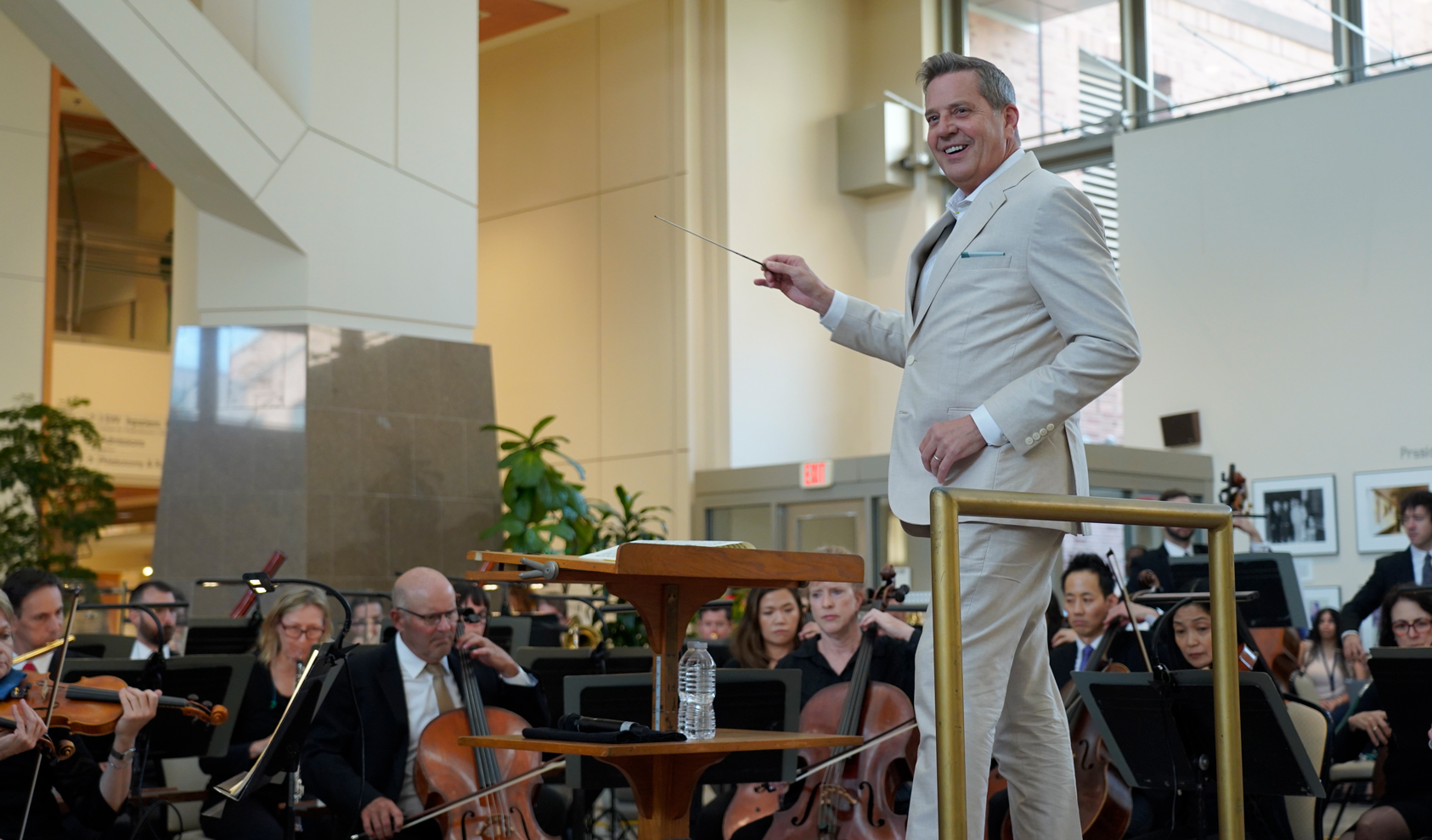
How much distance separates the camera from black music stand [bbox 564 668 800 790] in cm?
393

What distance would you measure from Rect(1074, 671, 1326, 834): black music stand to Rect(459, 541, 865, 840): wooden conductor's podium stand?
4.25 feet

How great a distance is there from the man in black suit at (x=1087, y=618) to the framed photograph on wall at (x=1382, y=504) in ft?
15.5

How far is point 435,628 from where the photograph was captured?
423 centimetres

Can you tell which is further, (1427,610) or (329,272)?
(329,272)

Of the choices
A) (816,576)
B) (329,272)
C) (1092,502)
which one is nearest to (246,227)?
(329,272)

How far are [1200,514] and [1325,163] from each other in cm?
874

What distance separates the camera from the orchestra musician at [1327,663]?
7.21 m

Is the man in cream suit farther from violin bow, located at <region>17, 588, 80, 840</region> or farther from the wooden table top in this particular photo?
violin bow, located at <region>17, 588, 80, 840</region>

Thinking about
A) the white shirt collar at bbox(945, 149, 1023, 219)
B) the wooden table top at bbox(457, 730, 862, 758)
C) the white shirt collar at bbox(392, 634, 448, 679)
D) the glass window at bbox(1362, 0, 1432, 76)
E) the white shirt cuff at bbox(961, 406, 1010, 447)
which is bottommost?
the white shirt collar at bbox(392, 634, 448, 679)

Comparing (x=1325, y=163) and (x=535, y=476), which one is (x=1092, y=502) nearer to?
(x=535, y=476)

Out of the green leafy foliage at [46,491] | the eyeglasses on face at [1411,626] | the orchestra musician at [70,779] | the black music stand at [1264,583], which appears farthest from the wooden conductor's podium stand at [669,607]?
the green leafy foliage at [46,491]

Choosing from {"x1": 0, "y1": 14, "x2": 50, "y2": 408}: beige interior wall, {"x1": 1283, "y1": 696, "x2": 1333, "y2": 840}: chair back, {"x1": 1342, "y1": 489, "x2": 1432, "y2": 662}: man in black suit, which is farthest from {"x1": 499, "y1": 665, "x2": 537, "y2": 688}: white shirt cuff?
{"x1": 0, "y1": 14, "x2": 50, "y2": 408}: beige interior wall

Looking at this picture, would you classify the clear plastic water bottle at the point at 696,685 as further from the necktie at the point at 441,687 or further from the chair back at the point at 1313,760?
the chair back at the point at 1313,760

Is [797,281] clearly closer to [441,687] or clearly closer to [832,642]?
[441,687]
